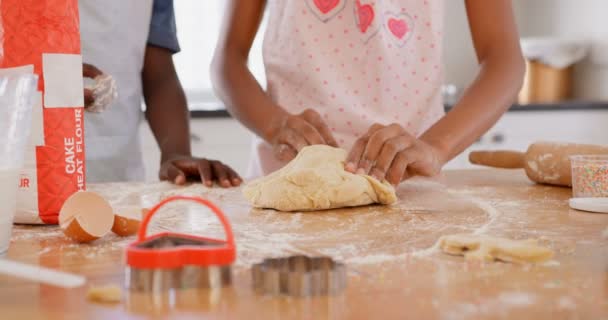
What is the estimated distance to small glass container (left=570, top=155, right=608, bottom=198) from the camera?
1.16 metres

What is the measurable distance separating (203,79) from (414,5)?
7.13 feet

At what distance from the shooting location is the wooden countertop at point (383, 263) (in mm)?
584

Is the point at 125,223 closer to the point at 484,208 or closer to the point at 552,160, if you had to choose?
the point at 484,208

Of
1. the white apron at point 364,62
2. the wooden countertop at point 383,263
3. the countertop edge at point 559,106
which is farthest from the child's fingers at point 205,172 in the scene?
the countertop edge at point 559,106

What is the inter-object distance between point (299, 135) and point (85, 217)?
1.70 ft

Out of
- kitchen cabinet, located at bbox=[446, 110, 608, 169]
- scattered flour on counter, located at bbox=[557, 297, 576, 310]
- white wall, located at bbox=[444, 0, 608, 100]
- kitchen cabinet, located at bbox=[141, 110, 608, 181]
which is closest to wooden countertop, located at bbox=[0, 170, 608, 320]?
scattered flour on counter, located at bbox=[557, 297, 576, 310]

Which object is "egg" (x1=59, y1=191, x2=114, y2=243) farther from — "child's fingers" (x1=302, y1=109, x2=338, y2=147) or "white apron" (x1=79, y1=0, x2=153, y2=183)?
"white apron" (x1=79, y1=0, x2=153, y2=183)

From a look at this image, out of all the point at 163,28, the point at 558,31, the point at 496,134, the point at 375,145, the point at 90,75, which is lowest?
the point at 496,134

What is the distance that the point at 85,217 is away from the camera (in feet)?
2.81

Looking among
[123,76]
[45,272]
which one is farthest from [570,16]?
[45,272]

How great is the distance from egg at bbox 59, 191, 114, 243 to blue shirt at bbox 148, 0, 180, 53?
1006mm

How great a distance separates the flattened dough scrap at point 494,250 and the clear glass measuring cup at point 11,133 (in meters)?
0.48

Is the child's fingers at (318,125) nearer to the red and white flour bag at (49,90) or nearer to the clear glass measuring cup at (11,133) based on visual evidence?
the red and white flour bag at (49,90)

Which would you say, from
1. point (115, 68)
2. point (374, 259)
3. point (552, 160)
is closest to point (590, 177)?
point (552, 160)
